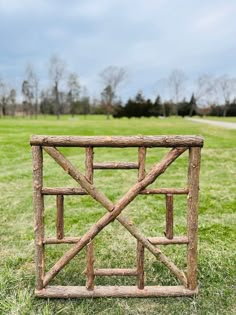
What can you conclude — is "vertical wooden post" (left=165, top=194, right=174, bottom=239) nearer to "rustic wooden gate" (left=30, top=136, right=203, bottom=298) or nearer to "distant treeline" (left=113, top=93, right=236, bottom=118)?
"rustic wooden gate" (left=30, top=136, right=203, bottom=298)

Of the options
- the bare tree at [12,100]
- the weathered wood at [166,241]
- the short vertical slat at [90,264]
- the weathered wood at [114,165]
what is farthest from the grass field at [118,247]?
the bare tree at [12,100]

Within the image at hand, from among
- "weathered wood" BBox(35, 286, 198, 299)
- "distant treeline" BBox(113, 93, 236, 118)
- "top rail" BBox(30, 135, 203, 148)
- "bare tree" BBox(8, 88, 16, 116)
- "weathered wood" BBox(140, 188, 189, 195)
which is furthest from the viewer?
"bare tree" BBox(8, 88, 16, 116)

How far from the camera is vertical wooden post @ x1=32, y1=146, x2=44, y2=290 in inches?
132

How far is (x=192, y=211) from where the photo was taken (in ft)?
11.5

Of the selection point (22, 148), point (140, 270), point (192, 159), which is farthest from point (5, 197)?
point (22, 148)

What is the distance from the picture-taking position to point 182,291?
3.62 metres

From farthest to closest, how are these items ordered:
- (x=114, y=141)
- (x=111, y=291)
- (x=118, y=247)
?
(x=118, y=247) → (x=111, y=291) → (x=114, y=141)

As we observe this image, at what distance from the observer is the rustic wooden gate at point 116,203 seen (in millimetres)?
3285

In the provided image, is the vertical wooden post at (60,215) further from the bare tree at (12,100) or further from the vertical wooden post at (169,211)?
the bare tree at (12,100)

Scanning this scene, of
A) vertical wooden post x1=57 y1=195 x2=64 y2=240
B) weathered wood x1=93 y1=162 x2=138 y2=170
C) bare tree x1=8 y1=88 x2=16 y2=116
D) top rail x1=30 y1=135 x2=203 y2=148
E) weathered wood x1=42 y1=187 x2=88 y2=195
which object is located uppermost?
bare tree x1=8 y1=88 x2=16 y2=116

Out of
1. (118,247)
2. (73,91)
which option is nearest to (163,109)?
(73,91)

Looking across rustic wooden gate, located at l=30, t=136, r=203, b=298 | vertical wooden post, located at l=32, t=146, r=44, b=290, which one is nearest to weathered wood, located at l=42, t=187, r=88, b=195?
rustic wooden gate, located at l=30, t=136, r=203, b=298

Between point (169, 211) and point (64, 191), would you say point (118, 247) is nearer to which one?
point (169, 211)

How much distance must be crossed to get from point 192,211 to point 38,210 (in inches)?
60.8
